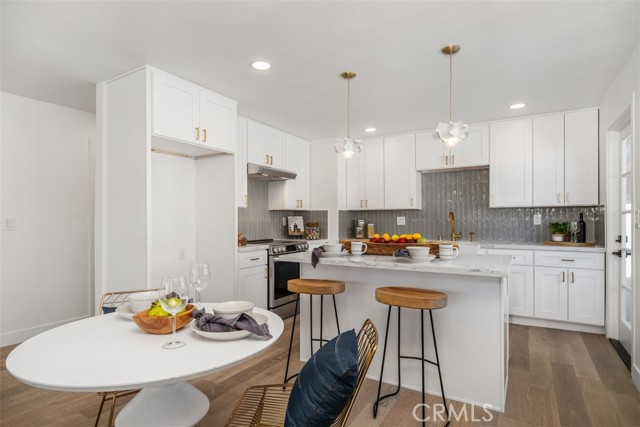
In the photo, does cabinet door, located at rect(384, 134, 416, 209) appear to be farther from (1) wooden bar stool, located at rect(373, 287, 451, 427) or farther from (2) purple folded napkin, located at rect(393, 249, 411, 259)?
(1) wooden bar stool, located at rect(373, 287, 451, 427)

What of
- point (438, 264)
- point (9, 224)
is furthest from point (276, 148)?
point (438, 264)

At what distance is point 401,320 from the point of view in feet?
8.41

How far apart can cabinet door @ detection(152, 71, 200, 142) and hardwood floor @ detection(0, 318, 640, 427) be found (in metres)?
2.04

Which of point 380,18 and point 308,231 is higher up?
point 380,18

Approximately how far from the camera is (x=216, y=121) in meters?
3.50

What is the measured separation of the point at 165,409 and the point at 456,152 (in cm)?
431

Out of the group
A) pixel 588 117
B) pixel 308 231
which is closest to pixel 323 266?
pixel 308 231

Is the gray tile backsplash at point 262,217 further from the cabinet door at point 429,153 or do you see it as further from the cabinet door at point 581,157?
the cabinet door at point 581,157

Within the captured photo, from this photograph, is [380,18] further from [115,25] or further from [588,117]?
[588,117]

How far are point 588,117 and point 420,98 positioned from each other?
1.99 metres

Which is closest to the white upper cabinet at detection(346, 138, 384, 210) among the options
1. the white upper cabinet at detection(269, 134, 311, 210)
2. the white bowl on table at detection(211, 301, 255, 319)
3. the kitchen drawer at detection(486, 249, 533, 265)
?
the white upper cabinet at detection(269, 134, 311, 210)

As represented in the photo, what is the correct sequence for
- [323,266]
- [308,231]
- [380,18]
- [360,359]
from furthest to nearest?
[308,231]
[323,266]
[380,18]
[360,359]

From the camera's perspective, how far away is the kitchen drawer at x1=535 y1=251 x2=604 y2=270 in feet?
12.1

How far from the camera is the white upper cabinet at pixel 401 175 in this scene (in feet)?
16.5
